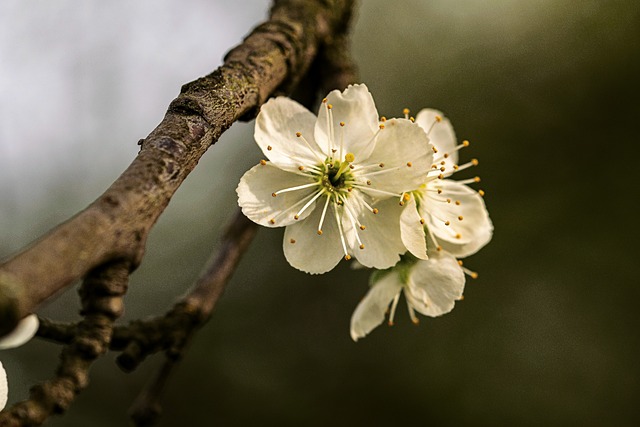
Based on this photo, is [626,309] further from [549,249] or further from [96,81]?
[96,81]

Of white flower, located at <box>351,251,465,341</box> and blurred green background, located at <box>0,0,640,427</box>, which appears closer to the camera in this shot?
white flower, located at <box>351,251,465,341</box>

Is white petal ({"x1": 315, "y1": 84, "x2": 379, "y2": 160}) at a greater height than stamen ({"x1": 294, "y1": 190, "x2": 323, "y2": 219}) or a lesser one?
greater

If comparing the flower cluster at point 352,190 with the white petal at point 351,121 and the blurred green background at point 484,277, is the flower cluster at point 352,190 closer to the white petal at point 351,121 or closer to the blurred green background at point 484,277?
the white petal at point 351,121

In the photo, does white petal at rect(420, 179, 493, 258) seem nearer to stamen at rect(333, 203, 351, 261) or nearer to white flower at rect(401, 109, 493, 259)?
white flower at rect(401, 109, 493, 259)

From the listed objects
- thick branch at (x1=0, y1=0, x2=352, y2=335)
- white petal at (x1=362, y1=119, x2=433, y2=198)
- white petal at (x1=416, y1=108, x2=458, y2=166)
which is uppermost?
Answer: white petal at (x1=416, y1=108, x2=458, y2=166)

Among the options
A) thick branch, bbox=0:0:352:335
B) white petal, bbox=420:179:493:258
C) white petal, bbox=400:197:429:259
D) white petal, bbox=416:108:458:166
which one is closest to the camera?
thick branch, bbox=0:0:352:335

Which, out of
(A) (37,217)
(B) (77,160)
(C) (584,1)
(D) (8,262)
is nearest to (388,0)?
(C) (584,1)

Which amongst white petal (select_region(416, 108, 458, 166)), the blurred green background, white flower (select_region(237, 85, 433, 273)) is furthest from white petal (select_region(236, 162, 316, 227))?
the blurred green background
